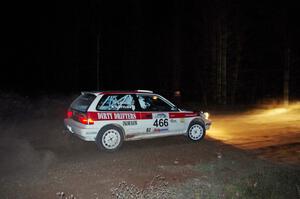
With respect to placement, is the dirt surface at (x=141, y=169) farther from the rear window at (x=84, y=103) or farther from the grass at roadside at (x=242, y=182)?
the rear window at (x=84, y=103)

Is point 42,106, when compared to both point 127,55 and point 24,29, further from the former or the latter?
point 24,29

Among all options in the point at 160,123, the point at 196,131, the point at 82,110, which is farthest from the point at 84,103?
the point at 196,131

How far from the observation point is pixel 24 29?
34281 mm

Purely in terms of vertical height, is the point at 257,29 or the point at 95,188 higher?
the point at 257,29

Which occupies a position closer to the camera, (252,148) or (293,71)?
(252,148)

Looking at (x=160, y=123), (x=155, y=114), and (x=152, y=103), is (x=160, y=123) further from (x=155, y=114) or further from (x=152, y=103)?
(x=152, y=103)

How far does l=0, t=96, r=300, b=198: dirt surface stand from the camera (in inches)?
259

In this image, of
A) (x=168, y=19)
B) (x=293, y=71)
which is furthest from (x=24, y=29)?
(x=293, y=71)

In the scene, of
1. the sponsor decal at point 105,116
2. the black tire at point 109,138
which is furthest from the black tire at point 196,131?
the sponsor decal at point 105,116

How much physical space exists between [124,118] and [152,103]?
3.48 ft

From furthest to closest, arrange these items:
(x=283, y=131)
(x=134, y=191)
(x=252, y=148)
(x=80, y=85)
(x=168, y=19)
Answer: (x=80, y=85) < (x=168, y=19) < (x=283, y=131) < (x=252, y=148) < (x=134, y=191)

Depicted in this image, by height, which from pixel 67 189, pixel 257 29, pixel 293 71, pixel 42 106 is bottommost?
pixel 67 189

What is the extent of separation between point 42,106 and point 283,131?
37.7ft

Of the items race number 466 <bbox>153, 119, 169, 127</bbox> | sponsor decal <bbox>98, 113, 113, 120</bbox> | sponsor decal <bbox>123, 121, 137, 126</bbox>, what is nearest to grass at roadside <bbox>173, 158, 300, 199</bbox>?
race number 466 <bbox>153, 119, 169, 127</bbox>
